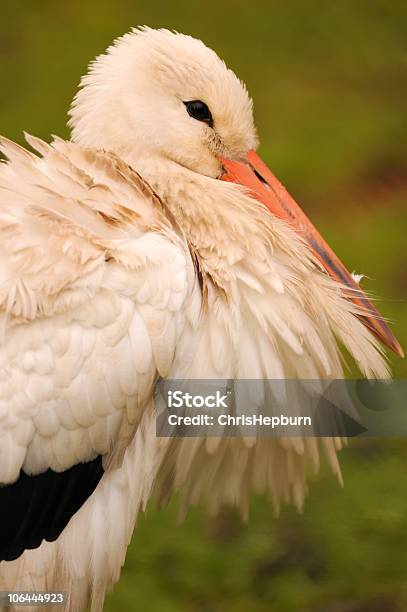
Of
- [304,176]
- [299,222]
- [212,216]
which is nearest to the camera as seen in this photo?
[212,216]

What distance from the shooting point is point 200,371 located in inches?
63.9

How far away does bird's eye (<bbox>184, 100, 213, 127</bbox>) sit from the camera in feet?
5.83

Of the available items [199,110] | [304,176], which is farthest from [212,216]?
[304,176]

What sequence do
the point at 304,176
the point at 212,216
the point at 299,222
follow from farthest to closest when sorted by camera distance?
the point at 304,176 → the point at 299,222 → the point at 212,216

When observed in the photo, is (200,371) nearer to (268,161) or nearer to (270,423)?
(270,423)

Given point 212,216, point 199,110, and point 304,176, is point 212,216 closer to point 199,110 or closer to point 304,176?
point 199,110

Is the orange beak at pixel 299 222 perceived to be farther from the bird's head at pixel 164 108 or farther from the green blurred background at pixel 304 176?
the green blurred background at pixel 304 176

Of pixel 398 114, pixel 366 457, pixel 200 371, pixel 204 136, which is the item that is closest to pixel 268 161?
pixel 398 114

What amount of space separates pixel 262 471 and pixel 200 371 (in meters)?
0.32

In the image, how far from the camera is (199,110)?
178 centimetres

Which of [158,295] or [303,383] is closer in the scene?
[158,295]

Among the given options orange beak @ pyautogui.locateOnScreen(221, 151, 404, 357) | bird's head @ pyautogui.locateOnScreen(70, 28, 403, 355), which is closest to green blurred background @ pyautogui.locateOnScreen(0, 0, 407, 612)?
orange beak @ pyautogui.locateOnScreen(221, 151, 404, 357)

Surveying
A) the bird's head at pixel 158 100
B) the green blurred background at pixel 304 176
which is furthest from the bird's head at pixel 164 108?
the green blurred background at pixel 304 176

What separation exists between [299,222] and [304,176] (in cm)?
177
